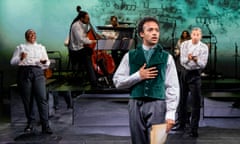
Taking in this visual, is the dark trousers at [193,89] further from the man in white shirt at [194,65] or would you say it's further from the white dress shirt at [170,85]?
the white dress shirt at [170,85]

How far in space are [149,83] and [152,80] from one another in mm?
27

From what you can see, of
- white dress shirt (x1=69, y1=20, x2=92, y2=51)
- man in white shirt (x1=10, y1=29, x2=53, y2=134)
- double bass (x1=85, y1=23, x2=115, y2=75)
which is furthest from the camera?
double bass (x1=85, y1=23, x2=115, y2=75)

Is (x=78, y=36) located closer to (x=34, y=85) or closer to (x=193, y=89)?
(x=34, y=85)

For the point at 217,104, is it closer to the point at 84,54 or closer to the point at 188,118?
the point at 188,118

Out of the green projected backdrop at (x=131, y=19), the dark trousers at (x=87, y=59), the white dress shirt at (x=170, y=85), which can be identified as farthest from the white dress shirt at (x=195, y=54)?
the green projected backdrop at (x=131, y=19)

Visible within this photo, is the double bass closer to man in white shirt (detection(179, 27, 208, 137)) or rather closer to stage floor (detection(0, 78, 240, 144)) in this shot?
stage floor (detection(0, 78, 240, 144))

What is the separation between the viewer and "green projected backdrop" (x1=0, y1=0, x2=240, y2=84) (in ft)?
27.4

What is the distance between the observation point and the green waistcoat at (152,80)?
2559mm

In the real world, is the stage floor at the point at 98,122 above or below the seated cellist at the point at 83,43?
below

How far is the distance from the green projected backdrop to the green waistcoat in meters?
5.68

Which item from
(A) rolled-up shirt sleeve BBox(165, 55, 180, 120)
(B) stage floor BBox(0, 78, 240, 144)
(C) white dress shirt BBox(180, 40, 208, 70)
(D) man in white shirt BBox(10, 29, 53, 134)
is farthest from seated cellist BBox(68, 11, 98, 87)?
(A) rolled-up shirt sleeve BBox(165, 55, 180, 120)

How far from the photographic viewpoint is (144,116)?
2629 millimetres

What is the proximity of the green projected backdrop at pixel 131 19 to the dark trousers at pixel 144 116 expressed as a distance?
225 inches

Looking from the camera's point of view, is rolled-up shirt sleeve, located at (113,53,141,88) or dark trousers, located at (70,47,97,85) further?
dark trousers, located at (70,47,97,85)
